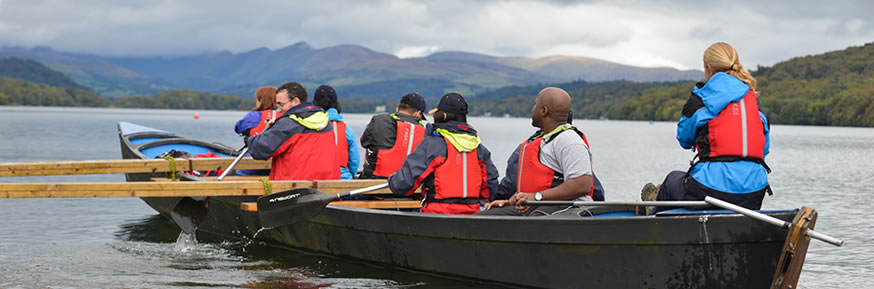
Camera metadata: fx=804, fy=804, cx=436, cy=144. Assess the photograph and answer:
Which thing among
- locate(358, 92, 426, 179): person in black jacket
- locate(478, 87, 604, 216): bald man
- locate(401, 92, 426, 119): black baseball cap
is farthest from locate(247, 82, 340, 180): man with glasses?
locate(478, 87, 604, 216): bald man

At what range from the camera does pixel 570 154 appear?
6.36 m

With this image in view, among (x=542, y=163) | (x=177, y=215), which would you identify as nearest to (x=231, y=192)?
(x=177, y=215)

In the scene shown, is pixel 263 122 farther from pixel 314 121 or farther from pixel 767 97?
pixel 767 97

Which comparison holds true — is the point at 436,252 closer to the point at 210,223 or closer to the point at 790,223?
the point at 790,223

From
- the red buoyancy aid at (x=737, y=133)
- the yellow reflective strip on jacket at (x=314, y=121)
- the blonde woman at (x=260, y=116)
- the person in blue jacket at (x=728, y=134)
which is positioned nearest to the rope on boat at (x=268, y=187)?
the yellow reflective strip on jacket at (x=314, y=121)

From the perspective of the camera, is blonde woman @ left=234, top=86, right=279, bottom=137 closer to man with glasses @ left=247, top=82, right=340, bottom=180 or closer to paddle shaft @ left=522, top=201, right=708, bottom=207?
man with glasses @ left=247, top=82, right=340, bottom=180

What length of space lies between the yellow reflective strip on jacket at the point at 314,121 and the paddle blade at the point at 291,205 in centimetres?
86

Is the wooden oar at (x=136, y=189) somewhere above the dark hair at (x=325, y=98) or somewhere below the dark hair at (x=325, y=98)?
below

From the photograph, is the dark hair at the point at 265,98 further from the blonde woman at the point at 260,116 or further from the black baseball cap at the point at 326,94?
the black baseball cap at the point at 326,94

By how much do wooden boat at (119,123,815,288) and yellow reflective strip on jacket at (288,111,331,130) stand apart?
0.88 m

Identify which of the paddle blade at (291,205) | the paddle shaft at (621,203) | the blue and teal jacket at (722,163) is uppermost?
the blue and teal jacket at (722,163)

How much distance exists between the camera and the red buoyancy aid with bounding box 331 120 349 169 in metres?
9.99

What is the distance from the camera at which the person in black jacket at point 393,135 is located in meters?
9.11

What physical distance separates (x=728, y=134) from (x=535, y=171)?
5.23 ft
